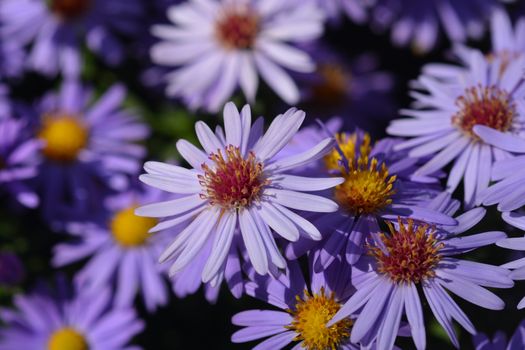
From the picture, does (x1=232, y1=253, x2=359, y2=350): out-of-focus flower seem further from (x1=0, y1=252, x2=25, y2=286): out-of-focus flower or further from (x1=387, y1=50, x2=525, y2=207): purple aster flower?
(x1=0, y1=252, x2=25, y2=286): out-of-focus flower

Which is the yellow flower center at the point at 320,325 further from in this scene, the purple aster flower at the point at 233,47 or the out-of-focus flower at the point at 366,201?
the purple aster flower at the point at 233,47

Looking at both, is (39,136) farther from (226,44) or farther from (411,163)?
(411,163)

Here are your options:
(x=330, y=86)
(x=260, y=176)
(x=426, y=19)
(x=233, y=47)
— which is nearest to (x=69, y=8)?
(x=233, y=47)

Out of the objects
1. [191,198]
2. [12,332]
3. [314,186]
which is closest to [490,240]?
[314,186]

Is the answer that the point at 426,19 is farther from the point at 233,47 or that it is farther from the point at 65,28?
the point at 65,28

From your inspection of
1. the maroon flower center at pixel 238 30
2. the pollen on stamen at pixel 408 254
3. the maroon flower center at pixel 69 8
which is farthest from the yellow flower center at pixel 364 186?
the maroon flower center at pixel 69 8

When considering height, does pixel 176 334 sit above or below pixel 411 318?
above
